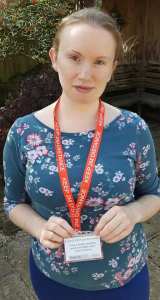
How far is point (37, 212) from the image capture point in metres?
1.43

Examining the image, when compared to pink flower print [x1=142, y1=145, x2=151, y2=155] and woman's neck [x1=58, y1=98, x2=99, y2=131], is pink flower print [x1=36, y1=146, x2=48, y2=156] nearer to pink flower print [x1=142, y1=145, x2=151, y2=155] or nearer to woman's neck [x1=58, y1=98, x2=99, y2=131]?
woman's neck [x1=58, y1=98, x2=99, y2=131]

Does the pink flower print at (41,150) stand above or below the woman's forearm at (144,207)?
above

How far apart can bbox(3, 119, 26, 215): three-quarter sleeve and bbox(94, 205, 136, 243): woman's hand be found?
0.38 metres

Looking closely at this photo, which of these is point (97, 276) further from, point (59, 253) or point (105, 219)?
point (105, 219)

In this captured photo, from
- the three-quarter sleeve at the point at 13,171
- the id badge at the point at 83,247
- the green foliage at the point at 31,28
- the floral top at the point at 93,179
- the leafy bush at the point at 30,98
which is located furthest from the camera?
the green foliage at the point at 31,28

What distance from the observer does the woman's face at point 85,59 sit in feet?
Answer: 4.03

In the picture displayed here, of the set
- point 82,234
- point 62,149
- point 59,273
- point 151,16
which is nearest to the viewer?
point 82,234

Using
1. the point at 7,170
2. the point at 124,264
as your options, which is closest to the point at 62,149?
the point at 7,170

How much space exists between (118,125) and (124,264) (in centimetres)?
49

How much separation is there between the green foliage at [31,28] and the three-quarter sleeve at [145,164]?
2977mm

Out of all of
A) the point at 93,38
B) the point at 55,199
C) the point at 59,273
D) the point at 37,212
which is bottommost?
the point at 59,273

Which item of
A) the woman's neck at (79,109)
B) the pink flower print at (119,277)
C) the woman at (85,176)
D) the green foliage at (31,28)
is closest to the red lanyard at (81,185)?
the woman at (85,176)

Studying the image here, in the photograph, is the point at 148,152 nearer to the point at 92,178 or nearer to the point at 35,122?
the point at 92,178

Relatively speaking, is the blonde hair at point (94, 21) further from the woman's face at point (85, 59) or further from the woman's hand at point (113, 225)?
the woman's hand at point (113, 225)
